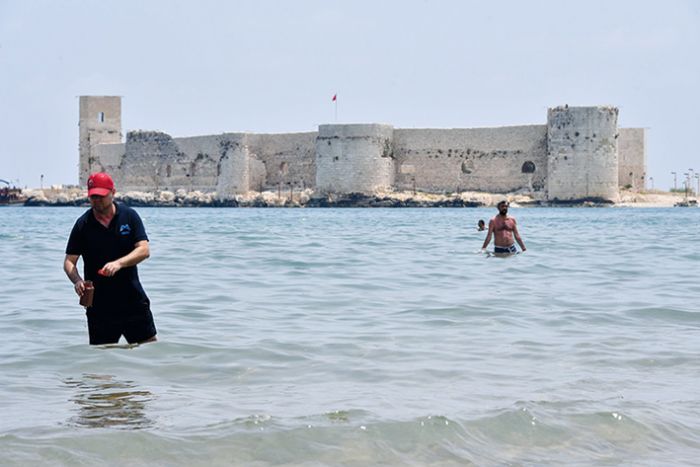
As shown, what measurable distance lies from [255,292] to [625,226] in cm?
1649

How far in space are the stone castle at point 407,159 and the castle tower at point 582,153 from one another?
0.11ft

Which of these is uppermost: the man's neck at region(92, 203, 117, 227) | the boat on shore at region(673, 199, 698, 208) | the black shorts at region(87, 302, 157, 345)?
the man's neck at region(92, 203, 117, 227)

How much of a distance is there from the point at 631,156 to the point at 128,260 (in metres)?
40.0

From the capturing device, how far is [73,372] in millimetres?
5375

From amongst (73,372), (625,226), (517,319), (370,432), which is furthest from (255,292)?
(625,226)

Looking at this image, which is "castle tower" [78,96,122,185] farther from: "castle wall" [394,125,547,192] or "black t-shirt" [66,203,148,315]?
"black t-shirt" [66,203,148,315]

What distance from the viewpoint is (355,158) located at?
42469 mm

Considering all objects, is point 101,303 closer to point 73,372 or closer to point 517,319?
point 73,372

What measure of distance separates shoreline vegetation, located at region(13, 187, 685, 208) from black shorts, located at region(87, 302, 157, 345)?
3637cm

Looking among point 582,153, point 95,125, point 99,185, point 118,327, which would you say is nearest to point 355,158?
point 582,153

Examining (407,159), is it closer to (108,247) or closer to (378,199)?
(378,199)

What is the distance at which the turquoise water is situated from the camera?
404 centimetres

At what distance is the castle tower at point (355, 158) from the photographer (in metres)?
42.5

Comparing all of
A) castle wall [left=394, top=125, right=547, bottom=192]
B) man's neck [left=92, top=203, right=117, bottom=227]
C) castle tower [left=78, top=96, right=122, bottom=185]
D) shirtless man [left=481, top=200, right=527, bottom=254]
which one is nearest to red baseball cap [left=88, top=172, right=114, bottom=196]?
man's neck [left=92, top=203, right=117, bottom=227]
